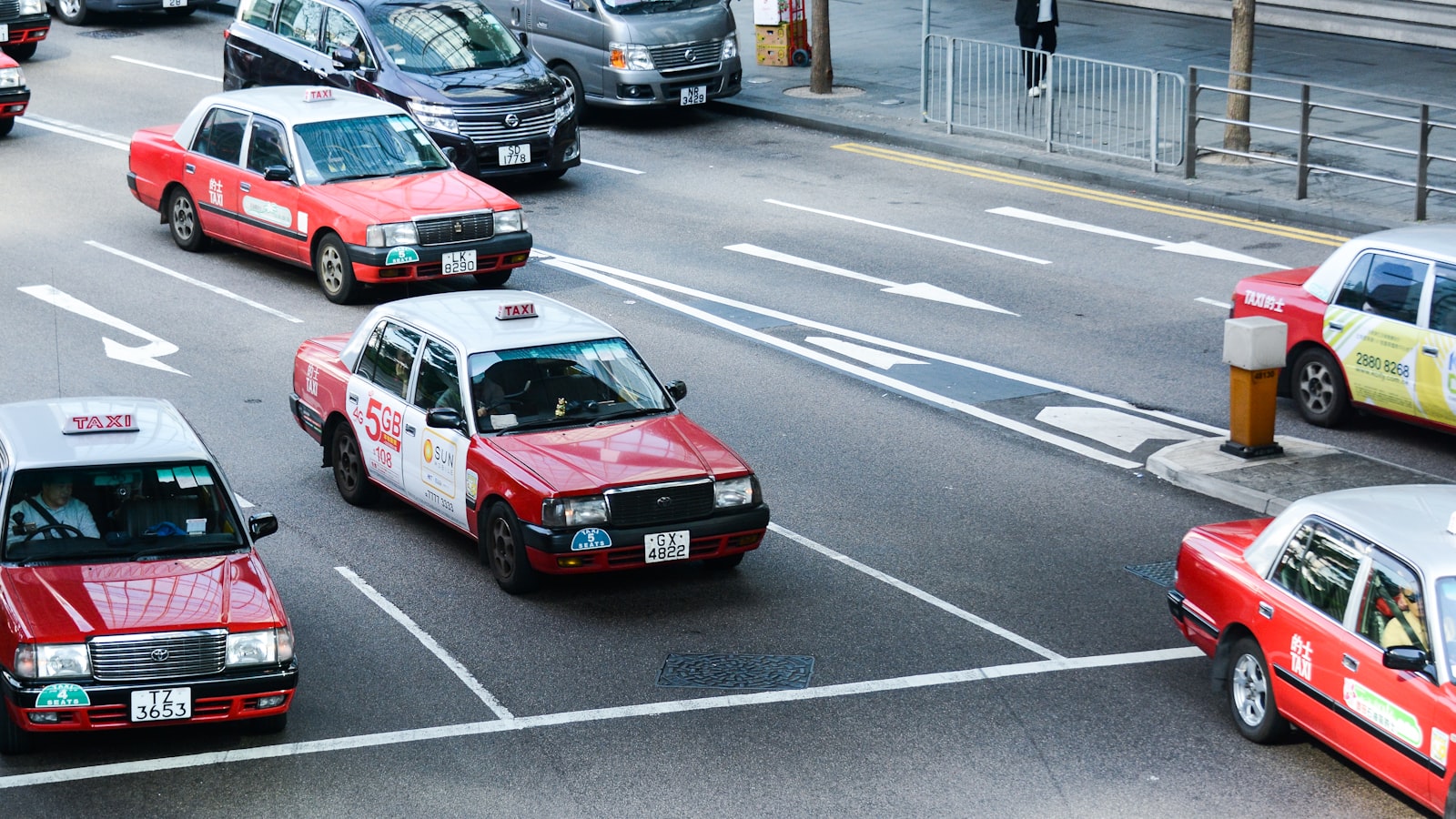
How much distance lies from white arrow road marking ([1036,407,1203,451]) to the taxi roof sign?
4.51 meters

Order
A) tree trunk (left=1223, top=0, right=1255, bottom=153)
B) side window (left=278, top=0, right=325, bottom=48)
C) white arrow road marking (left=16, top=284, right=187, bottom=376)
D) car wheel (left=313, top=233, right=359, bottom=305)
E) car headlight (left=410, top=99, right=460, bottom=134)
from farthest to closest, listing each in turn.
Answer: side window (left=278, top=0, right=325, bottom=48) < tree trunk (left=1223, top=0, right=1255, bottom=153) < car headlight (left=410, top=99, right=460, bottom=134) < car wheel (left=313, top=233, right=359, bottom=305) < white arrow road marking (left=16, top=284, right=187, bottom=376)

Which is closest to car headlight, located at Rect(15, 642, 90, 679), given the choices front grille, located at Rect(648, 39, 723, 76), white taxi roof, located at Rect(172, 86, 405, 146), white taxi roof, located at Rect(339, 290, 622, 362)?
white taxi roof, located at Rect(339, 290, 622, 362)

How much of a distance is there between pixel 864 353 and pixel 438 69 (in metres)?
8.32

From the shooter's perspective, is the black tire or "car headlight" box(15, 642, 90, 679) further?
the black tire

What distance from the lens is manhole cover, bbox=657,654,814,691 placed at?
406 inches

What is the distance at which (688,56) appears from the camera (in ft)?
86.1

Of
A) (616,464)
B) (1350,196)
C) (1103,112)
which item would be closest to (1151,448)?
(616,464)

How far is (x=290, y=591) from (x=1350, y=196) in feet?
46.2

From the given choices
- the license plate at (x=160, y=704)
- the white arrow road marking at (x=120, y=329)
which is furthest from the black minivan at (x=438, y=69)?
the license plate at (x=160, y=704)

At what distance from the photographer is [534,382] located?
12.1 meters

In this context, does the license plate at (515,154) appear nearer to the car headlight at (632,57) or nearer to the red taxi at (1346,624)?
the car headlight at (632,57)

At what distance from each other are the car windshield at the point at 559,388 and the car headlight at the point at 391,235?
5.73 metres

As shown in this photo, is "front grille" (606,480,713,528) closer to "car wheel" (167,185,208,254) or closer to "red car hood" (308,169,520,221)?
"red car hood" (308,169,520,221)

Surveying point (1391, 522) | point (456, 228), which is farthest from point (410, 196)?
point (1391, 522)
